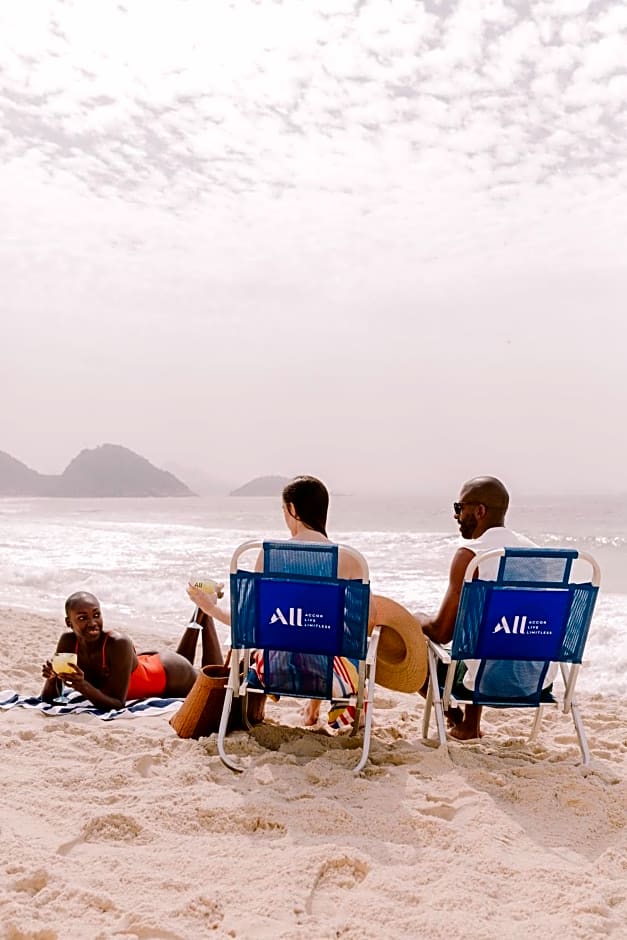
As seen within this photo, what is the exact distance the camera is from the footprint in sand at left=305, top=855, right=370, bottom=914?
2.55 meters

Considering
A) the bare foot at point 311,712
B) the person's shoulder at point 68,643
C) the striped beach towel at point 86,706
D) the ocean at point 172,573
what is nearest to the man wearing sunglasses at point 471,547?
the bare foot at point 311,712

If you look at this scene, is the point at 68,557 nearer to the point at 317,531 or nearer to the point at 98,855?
the point at 317,531

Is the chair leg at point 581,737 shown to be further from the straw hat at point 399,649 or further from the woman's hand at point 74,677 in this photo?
the woman's hand at point 74,677

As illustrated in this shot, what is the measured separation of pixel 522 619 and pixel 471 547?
43cm

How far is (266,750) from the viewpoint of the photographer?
3998mm

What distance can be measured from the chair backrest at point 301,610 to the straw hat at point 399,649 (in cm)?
43

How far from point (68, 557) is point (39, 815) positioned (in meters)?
13.1

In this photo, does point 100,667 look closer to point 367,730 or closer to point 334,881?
point 367,730

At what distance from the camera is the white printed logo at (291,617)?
3.93 meters

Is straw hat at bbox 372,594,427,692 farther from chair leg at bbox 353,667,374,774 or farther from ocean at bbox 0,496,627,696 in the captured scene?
ocean at bbox 0,496,627,696

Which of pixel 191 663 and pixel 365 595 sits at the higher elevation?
pixel 365 595

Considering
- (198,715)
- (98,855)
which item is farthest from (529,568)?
(98,855)

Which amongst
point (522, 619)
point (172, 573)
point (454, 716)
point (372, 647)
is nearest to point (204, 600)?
point (372, 647)

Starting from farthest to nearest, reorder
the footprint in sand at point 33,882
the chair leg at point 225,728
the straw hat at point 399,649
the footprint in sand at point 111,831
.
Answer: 1. the straw hat at point 399,649
2. the chair leg at point 225,728
3. the footprint in sand at point 111,831
4. the footprint in sand at point 33,882
